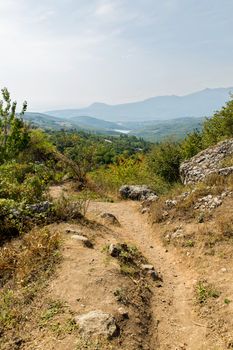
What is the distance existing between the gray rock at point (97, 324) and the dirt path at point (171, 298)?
0.79 metres

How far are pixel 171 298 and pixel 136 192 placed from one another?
31.9 feet

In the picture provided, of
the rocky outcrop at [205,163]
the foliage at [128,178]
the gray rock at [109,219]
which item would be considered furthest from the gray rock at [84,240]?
the foliage at [128,178]

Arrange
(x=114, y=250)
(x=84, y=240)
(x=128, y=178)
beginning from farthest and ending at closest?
(x=128, y=178)
(x=84, y=240)
(x=114, y=250)

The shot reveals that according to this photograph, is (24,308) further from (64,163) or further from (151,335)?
(64,163)

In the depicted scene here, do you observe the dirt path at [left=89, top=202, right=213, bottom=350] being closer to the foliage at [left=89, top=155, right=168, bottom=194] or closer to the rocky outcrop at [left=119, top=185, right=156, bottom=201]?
the rocky outcrop at [left=119, top=185, right=156, bottom=201]

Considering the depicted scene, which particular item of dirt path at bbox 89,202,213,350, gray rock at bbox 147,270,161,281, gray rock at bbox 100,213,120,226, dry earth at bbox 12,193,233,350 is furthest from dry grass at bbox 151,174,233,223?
gray rock at bbox 147,270,161,281

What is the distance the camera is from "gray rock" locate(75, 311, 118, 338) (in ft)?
17.1

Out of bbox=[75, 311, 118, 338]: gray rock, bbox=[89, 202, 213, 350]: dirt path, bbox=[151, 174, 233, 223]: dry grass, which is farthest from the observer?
bbox=[151, 174, 233, 223]: dry grass

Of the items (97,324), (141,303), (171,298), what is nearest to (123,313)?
(97,324)

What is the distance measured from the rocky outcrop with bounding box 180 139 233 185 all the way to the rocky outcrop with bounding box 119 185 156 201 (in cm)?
195

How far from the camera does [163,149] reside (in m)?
23.6

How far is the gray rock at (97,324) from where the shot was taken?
5.22 m

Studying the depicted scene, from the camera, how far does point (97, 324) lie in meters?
5.36

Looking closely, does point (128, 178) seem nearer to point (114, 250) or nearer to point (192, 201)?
point (192, 201)
